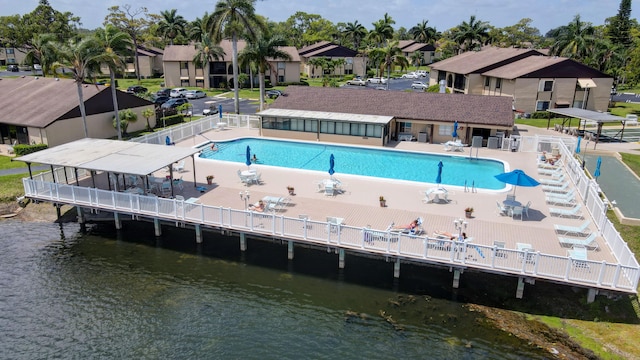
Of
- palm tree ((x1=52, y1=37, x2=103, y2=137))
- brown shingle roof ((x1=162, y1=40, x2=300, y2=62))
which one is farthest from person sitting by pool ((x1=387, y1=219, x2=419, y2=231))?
brown shingle roof ((x1=162, y1=40, x2=300, y2=62))

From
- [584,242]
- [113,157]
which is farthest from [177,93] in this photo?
[584,242]

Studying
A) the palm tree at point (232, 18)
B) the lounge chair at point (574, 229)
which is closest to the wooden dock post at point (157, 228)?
the lounge chair at point (574, 229)

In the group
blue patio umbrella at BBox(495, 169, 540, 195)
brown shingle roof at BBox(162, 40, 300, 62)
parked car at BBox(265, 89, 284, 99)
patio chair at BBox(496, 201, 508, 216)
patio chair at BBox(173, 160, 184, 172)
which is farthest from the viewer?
brown shingle roof at BBox(162, 40, 300, 62)

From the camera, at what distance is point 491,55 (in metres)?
70.2

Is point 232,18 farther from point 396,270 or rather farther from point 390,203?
point 396,270

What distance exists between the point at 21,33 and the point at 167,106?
7869 cm

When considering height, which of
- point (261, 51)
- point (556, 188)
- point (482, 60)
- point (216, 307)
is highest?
point (261, 51)

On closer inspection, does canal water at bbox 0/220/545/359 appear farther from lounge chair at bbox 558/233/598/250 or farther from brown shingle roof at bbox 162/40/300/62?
brown shingle roof at bbox 162/40/300/62

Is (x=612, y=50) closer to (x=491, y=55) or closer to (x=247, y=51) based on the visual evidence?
(x=491, y=55)

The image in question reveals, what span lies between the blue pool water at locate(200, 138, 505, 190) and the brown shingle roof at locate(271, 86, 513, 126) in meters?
4.67

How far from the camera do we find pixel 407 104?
43.8m

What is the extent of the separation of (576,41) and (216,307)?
221 ft

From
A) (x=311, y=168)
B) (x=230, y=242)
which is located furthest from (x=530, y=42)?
(x=230, y=242)

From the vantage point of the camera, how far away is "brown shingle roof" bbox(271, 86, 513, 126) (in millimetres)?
41188
